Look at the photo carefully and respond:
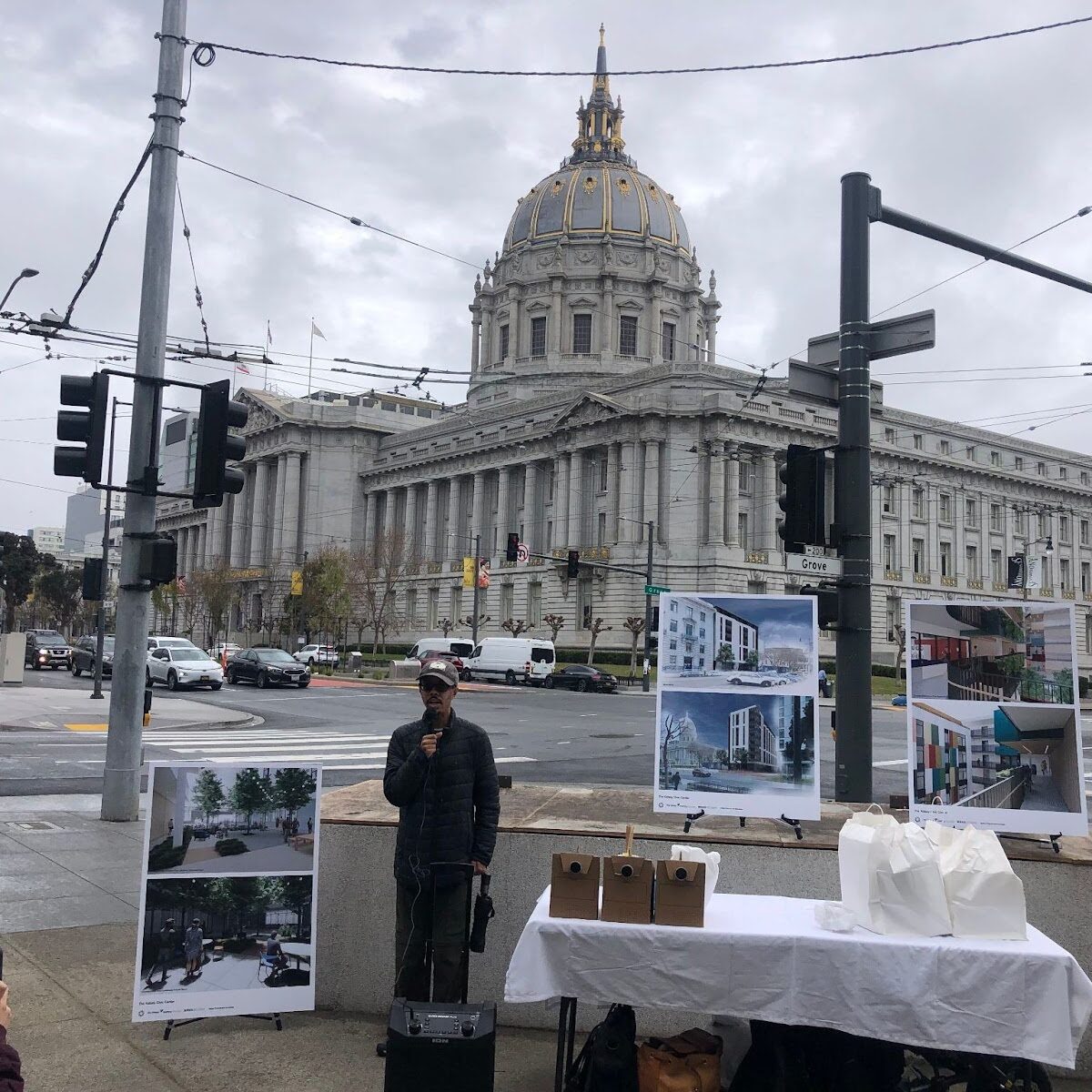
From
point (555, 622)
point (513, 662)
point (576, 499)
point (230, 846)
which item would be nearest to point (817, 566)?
point (230, 846)

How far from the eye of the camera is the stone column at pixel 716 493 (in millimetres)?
76875

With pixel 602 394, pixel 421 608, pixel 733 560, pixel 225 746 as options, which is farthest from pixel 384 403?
pixel 225 746

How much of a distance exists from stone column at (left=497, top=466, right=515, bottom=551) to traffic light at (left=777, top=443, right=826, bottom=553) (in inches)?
3283

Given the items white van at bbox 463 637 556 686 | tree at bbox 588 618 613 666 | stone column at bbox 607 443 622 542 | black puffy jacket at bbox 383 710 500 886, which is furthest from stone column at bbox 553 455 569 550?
black puffy jacket at bbox 383 710 500 886

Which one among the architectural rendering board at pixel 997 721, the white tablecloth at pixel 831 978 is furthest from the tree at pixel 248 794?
the architectural rendering board at pixel 997 721

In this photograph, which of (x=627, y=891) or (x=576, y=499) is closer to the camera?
(x=627, y=891)

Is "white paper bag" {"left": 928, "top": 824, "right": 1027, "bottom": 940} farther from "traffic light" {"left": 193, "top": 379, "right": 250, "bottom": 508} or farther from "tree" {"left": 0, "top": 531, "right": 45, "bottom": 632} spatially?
"tree" {"left": 0, "top": 531, "right": 45, "bottom": 632}

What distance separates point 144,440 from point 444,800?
7886 mm

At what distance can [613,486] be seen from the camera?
266ft

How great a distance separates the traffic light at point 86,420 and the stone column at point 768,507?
70397mm

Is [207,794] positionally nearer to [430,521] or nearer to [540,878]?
[540,878]

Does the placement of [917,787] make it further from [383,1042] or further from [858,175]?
[858,175]

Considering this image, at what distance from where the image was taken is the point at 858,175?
9.91 metres

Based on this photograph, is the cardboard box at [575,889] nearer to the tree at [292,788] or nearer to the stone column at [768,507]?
the tree at [292,788]
